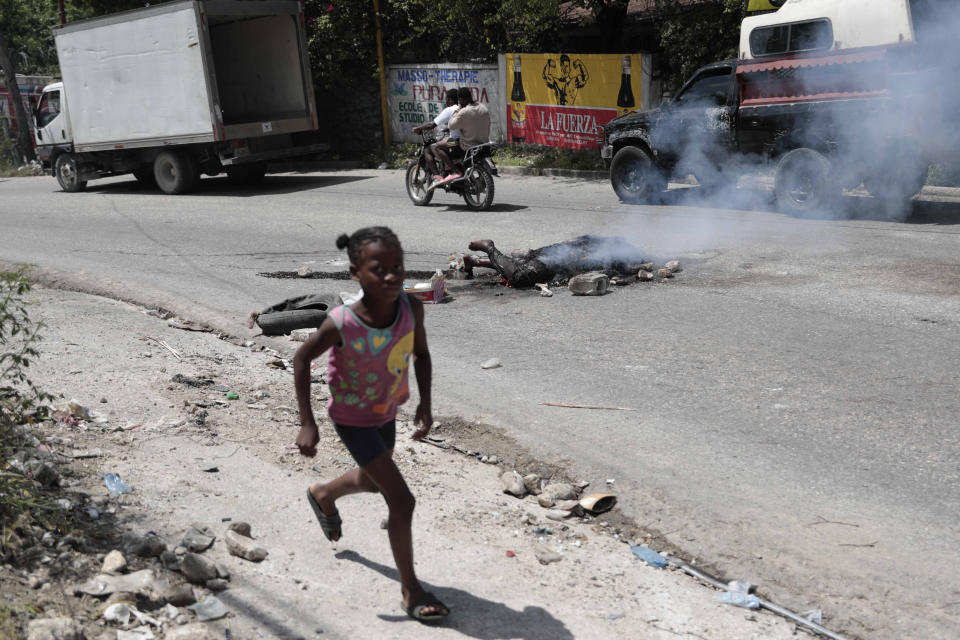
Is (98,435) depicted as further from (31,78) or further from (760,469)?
(31,78)

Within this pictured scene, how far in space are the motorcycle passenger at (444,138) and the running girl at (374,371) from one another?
10065 mm

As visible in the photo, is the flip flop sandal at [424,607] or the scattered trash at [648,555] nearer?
the flip flop sandal at [424,607]

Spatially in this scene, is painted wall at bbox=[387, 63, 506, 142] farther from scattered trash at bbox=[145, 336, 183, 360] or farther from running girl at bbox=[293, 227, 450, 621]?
running girl at bbox=[293, 227, 450, 621]

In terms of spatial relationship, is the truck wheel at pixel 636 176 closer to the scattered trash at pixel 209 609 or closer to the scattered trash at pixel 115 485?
the scattered trash at pixel 115 485

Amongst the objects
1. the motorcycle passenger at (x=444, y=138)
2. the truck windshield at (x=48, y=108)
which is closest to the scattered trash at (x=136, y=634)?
the motorcycle passenger at (x=444, y=138)

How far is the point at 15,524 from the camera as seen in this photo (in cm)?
326

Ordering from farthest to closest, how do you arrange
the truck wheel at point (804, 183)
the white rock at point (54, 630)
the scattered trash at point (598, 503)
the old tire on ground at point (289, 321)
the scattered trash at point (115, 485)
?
1. the truck wheel at point (804, 183)
2. the old tire on ground at point (289, 321)
3. the scattered trash at point (598, 503)
4. the scattered trash at point (115, 485)
5. the white rock at point (54, 630)

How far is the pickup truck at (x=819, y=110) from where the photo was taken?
33.3ft

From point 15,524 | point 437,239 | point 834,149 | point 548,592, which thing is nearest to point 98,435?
point 15,524

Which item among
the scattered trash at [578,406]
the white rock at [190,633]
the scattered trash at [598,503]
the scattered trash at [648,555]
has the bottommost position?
the scattered trash at [648,555]

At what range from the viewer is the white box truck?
1659cm

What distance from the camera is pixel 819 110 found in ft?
35.4

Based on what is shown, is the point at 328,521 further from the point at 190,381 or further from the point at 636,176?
the point at 636,176

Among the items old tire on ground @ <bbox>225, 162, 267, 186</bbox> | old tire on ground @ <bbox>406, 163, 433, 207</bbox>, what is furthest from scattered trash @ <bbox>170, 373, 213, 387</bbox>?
old tire on ground @ <bbox>225, 162, 267, 186</bbox>
